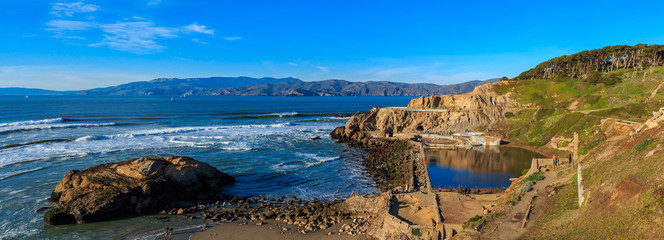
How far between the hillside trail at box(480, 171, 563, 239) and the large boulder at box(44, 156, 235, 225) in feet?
79.5

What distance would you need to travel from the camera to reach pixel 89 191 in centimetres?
2734

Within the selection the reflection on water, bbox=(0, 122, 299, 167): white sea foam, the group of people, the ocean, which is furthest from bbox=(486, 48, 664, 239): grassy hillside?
bbox=(0, 122, 299, 167): white sea foam

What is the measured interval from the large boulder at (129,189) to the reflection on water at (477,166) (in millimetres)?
23598

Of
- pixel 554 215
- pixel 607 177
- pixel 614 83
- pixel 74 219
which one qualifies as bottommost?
pixel 74 219

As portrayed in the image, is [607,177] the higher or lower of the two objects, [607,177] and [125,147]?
the higher

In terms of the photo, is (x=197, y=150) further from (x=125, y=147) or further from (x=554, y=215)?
(x=554, y=215)

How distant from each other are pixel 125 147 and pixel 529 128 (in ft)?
218

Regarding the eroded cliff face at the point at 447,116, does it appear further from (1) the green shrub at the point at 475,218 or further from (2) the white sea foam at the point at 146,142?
(1) the green shrub at the point at 475,218

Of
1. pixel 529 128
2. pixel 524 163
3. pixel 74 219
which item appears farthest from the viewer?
pixel 529 128

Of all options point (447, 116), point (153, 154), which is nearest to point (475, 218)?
point (153, 154)

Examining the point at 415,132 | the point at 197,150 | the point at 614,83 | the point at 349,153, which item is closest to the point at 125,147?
the point at 197,150

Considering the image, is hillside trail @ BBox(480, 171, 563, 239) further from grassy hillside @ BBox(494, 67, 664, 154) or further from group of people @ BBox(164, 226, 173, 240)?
group of people @ BBox(164, 226, 173, 240)

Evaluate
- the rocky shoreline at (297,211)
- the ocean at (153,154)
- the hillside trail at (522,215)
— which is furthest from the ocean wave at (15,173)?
the hillside trail at (522,215)

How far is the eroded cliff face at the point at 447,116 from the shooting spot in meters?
64.1
